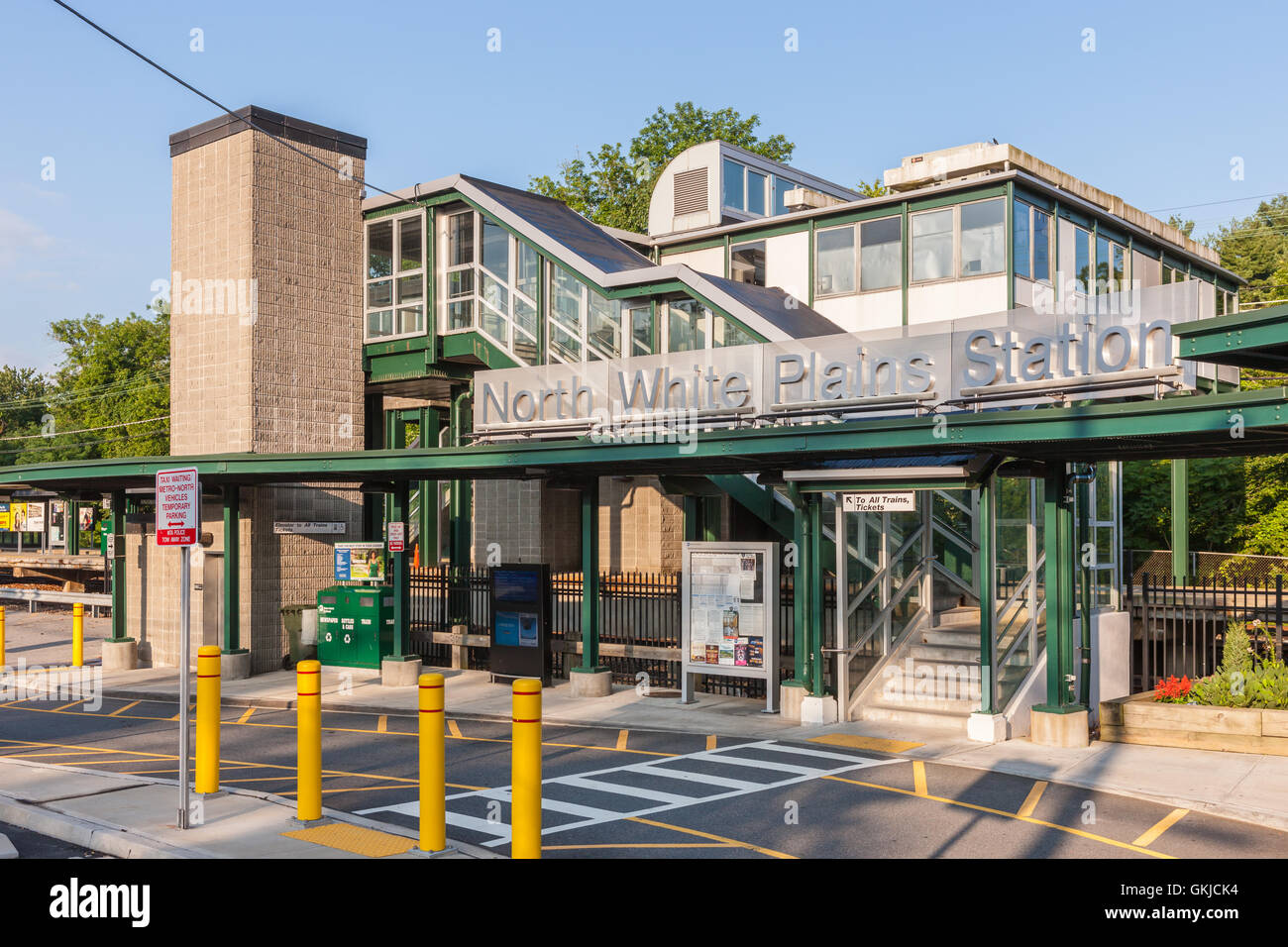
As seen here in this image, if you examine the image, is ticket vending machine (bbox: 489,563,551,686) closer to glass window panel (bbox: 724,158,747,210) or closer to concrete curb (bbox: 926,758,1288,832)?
concrete curb (bbox: 926,758,1288,832)

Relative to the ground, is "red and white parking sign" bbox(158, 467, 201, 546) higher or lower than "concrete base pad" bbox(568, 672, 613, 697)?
higher

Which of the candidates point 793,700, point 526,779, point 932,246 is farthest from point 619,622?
point 526,779

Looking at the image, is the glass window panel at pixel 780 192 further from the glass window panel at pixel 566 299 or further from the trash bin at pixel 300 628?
the trash bin at pixel 300 628

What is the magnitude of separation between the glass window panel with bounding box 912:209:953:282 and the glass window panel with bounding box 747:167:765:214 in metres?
6.92

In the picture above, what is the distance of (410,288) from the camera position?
926 inches

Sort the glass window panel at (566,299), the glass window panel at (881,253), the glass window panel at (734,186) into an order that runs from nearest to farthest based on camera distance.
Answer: the glass window panel at (566,299), the glass window panel at (881,253), the glass window panel at (734,186)

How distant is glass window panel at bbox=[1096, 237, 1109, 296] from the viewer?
2345 centimetres

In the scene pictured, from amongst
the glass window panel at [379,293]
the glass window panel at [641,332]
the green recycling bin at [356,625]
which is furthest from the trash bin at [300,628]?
the glass window panel at [641,332]

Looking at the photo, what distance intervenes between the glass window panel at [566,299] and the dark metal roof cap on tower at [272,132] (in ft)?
19.3

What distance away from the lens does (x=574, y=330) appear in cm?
2109

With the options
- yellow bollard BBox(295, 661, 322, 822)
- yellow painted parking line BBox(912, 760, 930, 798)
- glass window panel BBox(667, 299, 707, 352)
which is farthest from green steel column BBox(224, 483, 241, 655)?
yellow painted parking line BBox(912, 760, 930, 798)

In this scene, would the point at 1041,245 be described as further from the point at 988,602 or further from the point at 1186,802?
the point at 1186,802

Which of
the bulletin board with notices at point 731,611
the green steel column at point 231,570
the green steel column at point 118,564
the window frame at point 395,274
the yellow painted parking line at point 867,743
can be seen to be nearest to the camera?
the yellow painted parking line at point 867,743

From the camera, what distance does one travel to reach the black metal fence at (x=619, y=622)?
1775 centimetres
